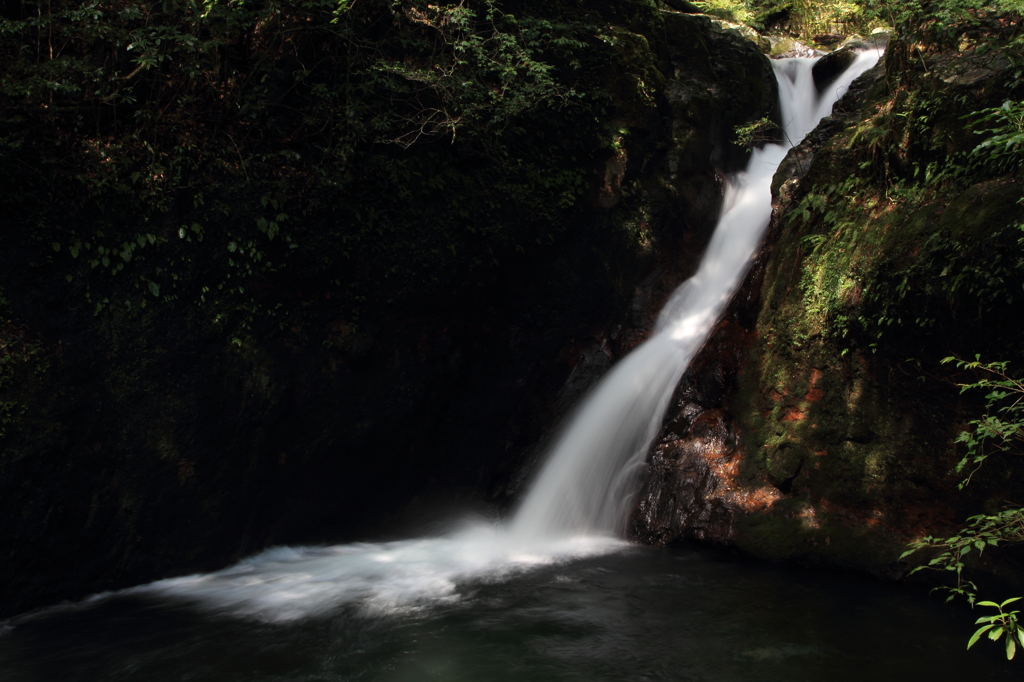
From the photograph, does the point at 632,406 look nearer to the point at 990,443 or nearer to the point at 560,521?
the point at 560,521

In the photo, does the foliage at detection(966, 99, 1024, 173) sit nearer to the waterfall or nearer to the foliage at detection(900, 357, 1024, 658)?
the foliage at detection(900, 357, 1024, 658)

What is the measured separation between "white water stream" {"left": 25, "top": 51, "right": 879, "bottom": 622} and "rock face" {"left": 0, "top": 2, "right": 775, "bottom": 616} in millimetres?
314

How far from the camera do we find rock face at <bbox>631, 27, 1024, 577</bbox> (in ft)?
17.7

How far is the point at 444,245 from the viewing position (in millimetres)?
7598

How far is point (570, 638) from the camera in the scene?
5031 mm

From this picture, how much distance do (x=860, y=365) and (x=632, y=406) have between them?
105 inches

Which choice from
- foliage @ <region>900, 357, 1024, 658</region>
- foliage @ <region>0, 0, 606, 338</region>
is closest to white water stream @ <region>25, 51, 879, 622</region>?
foliage @ <region>0, 0, 606, 338</region>

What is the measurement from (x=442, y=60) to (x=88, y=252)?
4339 mm

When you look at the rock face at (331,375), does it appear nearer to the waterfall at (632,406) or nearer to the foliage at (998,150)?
the waterfall at (632,406)

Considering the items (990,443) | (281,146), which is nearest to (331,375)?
(281,146)

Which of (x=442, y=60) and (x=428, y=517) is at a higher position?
(x=442, y=60)

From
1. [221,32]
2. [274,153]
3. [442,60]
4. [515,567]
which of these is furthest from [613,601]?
[221,32]

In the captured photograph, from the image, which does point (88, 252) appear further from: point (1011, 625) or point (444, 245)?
point (1011, 625)

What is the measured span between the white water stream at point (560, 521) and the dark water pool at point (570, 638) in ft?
1.26
